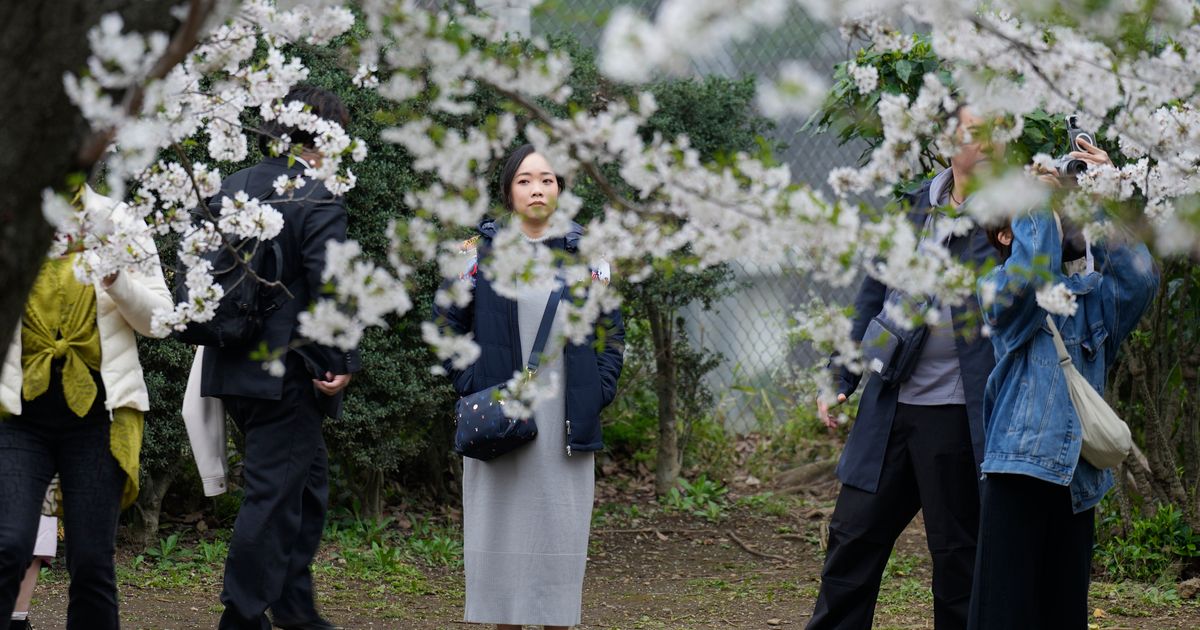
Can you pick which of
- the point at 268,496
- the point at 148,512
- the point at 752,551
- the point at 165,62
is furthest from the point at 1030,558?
the point at 148,512

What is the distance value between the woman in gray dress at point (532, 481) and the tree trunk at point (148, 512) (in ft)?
8.25

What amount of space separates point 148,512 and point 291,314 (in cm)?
249

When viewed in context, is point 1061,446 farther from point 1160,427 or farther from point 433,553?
point 433,553

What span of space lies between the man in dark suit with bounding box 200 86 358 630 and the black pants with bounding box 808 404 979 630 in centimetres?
176

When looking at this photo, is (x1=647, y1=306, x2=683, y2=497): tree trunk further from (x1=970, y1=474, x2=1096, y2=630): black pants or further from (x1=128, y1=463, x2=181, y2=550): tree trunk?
(x1=970, y1=474, x2=1096, y2=630): black pants

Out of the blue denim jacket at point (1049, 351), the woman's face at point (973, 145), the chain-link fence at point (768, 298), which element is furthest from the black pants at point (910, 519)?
the chain-link fence at point (768, 298)

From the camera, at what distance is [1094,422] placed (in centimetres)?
358

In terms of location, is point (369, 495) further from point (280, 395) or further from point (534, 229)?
point (534, 229)

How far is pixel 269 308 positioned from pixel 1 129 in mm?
2561

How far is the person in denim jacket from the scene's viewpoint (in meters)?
3.56

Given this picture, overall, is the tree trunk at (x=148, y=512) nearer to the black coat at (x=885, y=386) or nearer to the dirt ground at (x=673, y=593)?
the dirt ground at (x=673, y=593)

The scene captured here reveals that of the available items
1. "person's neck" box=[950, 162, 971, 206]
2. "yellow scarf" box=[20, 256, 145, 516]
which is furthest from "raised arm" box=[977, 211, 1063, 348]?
"yellow scarf" box=[20, 256, 145, 516]

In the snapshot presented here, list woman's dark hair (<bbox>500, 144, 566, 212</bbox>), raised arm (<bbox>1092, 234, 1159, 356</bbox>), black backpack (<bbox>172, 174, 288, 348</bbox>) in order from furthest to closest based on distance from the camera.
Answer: woman's dark hair (<bbox>500, 144, 566, 212</bbox>)
black backpack (<bbox>172, 174, 288, 348</bbox>)
raised arm (<bbox>1092, 234, 1159, 356</bbox>)

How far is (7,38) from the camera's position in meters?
1.82
